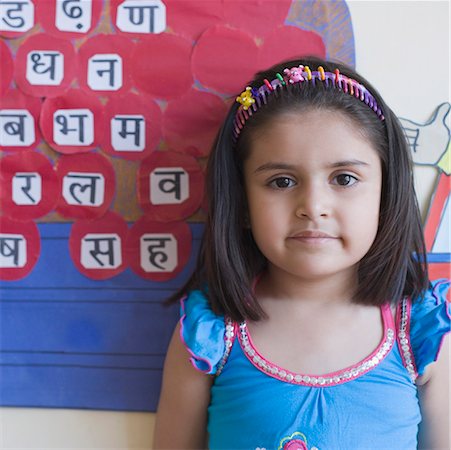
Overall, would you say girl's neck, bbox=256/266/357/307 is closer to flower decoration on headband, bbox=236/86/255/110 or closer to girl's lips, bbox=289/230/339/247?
girl's lips, bbox=289/230/339/247

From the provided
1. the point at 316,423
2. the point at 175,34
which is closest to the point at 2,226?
the point at 175,34

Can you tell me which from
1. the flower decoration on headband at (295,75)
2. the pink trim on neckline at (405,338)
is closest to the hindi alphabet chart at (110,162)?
the flower decoration on headband at (295,75)

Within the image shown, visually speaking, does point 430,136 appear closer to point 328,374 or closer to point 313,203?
point 313,203

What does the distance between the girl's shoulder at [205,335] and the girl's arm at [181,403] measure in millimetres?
37

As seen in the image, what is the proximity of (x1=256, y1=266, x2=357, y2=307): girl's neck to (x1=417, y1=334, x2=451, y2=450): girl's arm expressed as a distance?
0.59 feet

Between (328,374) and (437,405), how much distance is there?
21 cm

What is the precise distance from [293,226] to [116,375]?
1.54ft

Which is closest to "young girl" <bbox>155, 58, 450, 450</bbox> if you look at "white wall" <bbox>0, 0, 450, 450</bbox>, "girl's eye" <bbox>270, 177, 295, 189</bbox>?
"girl's eye" <bbox>270, 177, 295, 189</bbox>

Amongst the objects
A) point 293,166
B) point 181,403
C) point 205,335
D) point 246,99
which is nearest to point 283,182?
point 293,166

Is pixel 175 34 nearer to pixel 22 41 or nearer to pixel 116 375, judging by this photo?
pixel 22 41

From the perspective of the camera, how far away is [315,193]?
2.47 ft

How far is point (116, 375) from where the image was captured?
3.21 feet

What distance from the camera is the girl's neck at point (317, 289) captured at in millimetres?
857

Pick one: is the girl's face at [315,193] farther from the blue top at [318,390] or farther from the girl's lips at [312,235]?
the blue top at [318,390]
